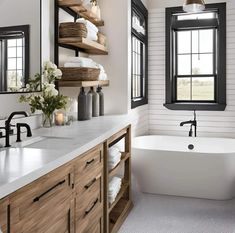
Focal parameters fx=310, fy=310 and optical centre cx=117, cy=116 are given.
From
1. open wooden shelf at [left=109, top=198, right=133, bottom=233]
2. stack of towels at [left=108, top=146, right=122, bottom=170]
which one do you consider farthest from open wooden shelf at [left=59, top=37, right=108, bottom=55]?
open wooden shelf at [left=109, top=198, right=133, bottom=233]

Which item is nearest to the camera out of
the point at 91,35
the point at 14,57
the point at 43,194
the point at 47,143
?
the point at 43,194

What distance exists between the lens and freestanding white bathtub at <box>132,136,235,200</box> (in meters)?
3.54

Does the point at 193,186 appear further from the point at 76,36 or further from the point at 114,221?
the point at 76,36

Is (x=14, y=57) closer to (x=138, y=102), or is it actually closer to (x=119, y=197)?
(x=119, y=197)

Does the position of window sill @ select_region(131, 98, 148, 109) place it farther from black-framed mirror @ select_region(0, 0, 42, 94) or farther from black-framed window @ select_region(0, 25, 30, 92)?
black-framed window @ select_region(0, 25, 30, 92)

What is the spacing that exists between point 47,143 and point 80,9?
5.75 ft

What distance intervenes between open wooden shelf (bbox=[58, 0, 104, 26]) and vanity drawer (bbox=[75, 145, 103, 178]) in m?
1.48

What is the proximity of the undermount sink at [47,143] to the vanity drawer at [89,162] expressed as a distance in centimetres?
13

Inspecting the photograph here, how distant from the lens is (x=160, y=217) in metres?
3.19

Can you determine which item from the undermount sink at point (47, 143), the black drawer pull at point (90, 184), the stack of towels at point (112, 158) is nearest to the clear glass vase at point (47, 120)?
the undermount sink at point (47, 143)

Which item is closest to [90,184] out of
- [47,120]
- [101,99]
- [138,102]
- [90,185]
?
[90,185]

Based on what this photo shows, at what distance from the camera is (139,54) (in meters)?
4.67

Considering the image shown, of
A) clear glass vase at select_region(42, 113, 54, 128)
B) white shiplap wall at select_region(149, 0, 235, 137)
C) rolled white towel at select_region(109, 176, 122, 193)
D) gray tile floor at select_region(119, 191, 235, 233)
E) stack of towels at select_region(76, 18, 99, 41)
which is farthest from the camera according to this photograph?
white shiplap wall at select_region(149, 0, 235, 137)

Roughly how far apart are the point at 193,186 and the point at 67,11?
7.94 ft
